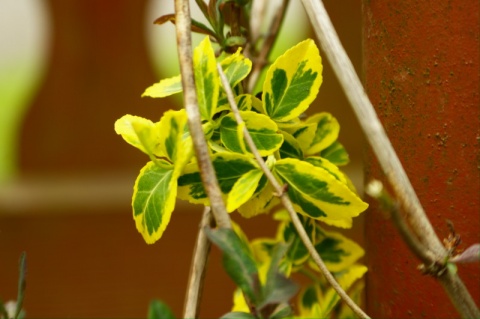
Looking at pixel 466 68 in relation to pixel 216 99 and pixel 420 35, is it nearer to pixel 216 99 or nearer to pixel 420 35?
pixel 420 35

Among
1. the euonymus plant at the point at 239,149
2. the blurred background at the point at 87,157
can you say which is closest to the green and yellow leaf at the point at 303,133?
the euonymus plant at the point at 239,149

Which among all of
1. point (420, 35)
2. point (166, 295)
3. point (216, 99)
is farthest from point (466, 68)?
point (166, 295)

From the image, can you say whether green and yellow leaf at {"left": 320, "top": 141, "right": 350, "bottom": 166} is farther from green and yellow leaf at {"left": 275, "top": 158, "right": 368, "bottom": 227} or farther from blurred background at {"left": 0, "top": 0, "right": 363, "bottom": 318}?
blurred background at {"left": 0, "top": 0, "right": 363, "bottom": 318}

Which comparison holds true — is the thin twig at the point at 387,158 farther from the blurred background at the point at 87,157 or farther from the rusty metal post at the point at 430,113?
the blurred background at the point at 87,157

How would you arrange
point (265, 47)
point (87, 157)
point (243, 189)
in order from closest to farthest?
point (243, 189)
point (265, 47)
point (87, 157)

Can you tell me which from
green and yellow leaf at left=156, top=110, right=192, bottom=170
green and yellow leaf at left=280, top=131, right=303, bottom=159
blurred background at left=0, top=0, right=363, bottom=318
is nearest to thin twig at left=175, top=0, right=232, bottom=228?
green and yellow leaf at left=156, top=110, right=192, bottom=170

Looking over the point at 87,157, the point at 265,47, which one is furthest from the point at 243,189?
the point at 87,157

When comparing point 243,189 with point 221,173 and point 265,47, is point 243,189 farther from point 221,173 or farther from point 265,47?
point 265,47
